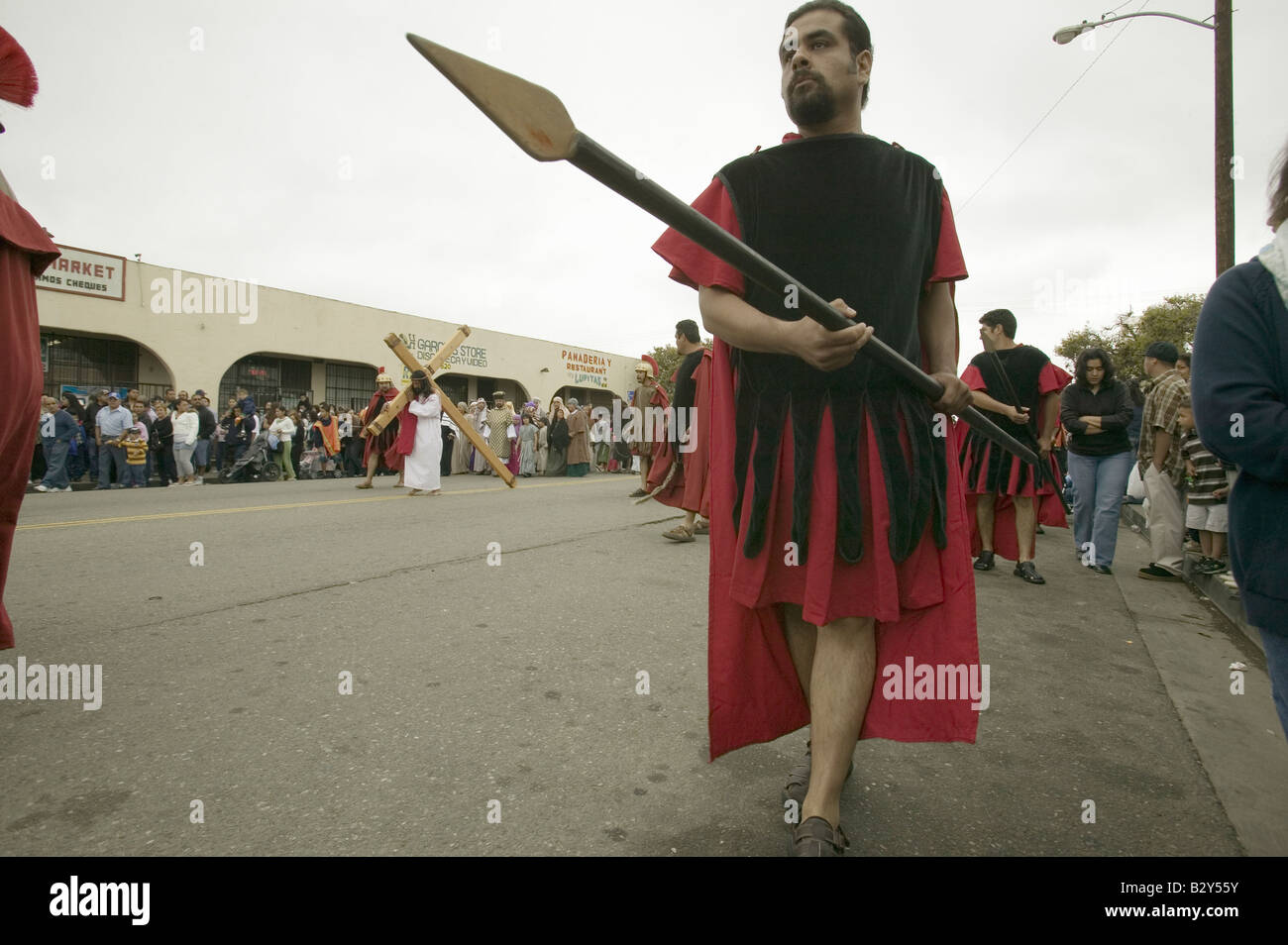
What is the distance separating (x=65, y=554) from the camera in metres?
5.08

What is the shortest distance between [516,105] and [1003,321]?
5.29m

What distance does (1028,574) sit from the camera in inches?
207

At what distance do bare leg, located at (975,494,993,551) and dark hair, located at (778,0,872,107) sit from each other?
171 inches

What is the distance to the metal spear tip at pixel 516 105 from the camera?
1.22 m

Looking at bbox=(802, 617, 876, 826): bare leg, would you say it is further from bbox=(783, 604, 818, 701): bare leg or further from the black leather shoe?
the black leather shoe

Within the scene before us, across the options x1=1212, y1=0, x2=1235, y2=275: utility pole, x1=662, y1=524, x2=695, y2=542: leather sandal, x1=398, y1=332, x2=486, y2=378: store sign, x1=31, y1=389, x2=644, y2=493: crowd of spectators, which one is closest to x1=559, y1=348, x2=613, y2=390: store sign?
x1=398, y1=332, x2=486, y2=378: store sign

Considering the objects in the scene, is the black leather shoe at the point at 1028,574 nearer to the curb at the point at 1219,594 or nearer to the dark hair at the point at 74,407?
the curb at the point at 1219,594

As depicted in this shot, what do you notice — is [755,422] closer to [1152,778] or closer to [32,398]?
[1152,778]

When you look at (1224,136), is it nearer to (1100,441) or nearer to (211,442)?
(1100,441)

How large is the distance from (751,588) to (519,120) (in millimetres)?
1190

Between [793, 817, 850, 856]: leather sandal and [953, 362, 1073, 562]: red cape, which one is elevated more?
[953, 362, 1073, 562]: red cape

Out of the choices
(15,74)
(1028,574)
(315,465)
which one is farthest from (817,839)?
(315,465)

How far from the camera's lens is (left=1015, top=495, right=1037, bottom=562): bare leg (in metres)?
5.34
